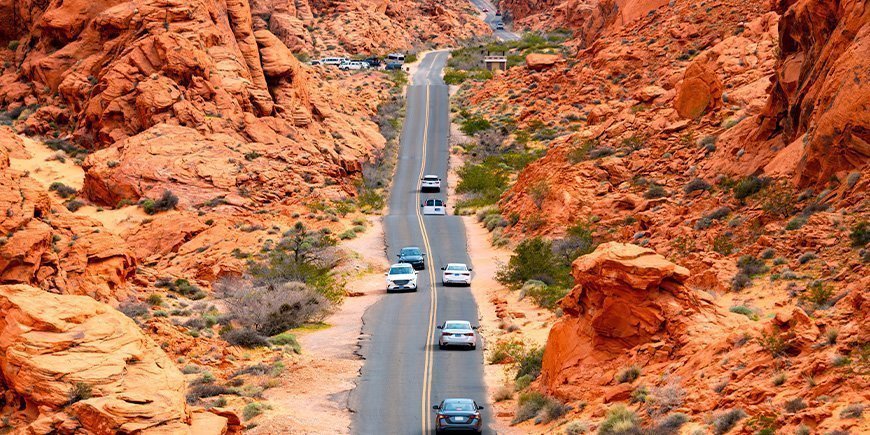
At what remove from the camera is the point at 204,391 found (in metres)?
32.5

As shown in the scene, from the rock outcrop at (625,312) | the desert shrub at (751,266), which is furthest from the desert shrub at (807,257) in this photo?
the rock outcrop at (625,312)

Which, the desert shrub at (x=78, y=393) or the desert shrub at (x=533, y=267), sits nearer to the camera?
the desert shrub at (x=78, y=393)

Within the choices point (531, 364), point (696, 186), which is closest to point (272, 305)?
point (531, 364)

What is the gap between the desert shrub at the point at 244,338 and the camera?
39375 mm

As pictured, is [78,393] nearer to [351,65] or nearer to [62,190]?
[62,190]

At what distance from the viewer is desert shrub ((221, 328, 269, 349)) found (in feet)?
129

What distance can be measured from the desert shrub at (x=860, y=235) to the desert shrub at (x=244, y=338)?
64.3ft

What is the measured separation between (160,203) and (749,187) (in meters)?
30.5

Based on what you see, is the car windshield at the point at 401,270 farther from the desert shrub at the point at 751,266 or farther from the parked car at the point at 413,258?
the desert shrub at the point at 751,266

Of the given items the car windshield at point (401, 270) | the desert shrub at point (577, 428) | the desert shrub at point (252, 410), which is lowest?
the car windshield at point (401, 270)

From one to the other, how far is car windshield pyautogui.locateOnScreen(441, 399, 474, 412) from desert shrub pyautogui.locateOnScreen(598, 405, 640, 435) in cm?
374

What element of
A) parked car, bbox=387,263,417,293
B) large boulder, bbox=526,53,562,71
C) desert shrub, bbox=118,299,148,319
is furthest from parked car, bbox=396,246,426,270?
large boulder, bbox=526,53,562,71

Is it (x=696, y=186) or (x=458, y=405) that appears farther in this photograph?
(x=696, y=186)

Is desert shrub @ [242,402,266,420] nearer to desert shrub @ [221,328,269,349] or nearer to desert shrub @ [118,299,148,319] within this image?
desert shrub @ [118,299,148,319]
